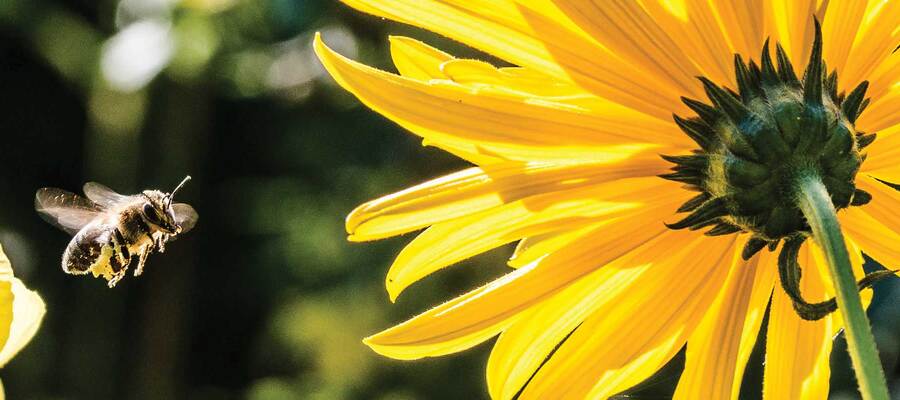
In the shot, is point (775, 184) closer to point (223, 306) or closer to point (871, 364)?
point (871, 364)

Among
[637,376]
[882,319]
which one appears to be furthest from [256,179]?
[637,376]

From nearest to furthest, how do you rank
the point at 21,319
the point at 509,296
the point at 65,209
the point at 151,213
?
the point at 21,319 → the point at 509,296 → the point at 65,209 → the point at 151,213

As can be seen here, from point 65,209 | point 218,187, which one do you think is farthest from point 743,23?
point 218,187

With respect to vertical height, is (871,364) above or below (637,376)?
above

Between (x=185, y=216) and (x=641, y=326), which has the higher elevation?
(x=641, y=326)

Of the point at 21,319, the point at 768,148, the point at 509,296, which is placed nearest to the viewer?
the point at 21,319

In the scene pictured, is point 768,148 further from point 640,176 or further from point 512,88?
point 512,88

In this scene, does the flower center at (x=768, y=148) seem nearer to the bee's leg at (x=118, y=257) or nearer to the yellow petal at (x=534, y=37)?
the yellow petal at (x=534, y=37)
